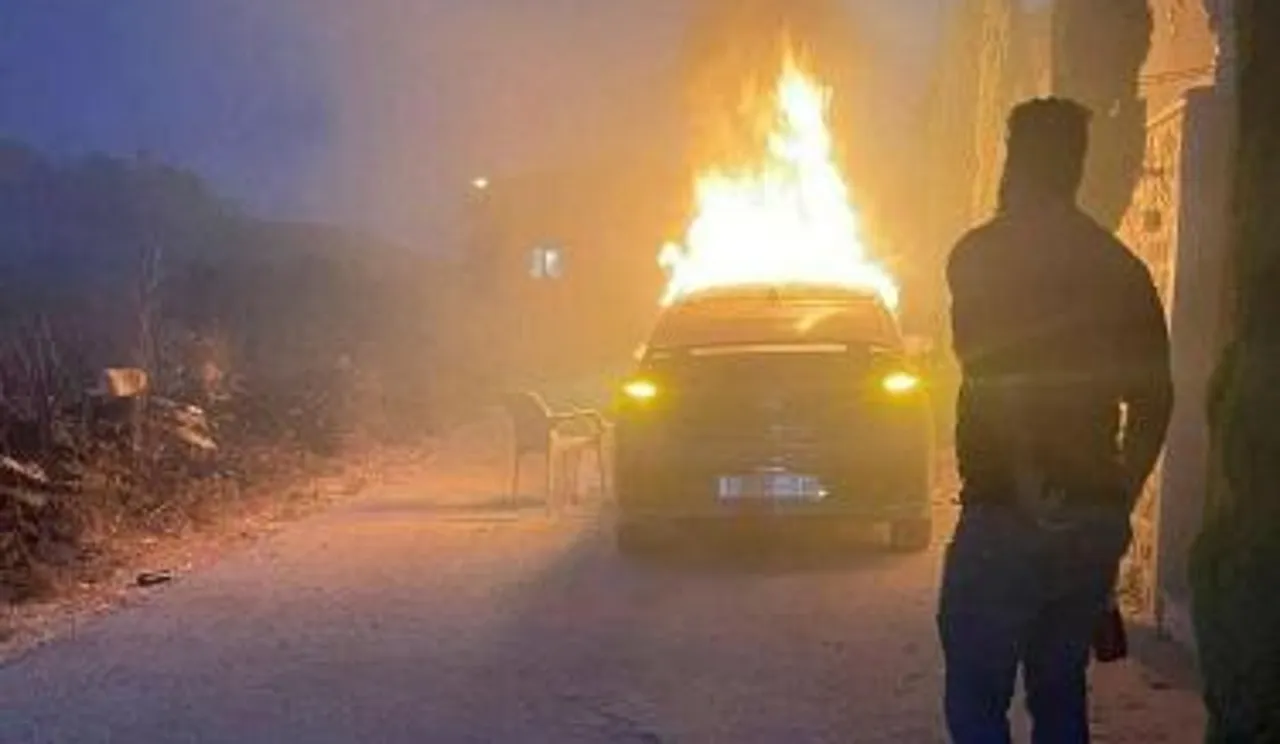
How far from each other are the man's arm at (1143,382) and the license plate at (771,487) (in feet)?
21.8

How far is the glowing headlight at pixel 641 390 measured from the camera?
39.4ft

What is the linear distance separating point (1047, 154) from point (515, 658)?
4536mm

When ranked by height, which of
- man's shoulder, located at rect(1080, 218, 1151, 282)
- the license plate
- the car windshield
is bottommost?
the license plate

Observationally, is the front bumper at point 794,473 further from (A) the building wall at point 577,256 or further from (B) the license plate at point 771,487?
(A) the building wall at point 577,256

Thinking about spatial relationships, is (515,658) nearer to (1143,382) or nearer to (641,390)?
(641,390)

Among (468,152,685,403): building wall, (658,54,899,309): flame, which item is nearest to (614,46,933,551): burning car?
(658,54,899,309): flame

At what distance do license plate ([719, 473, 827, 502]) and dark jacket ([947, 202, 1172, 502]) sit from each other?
6.57m

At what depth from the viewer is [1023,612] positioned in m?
5.09

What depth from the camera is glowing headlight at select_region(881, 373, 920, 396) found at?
1191 centimetres

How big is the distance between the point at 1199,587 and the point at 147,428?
11.7 meters

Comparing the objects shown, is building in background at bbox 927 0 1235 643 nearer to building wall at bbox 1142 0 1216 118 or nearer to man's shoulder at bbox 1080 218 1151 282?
building wall at bbox 1142 0 1216 118

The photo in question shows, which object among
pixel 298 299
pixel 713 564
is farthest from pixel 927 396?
pixel 298 299

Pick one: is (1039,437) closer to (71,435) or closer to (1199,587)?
(1199,587)

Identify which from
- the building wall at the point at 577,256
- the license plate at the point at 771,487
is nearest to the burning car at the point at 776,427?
the license plate at the point at 771,487
